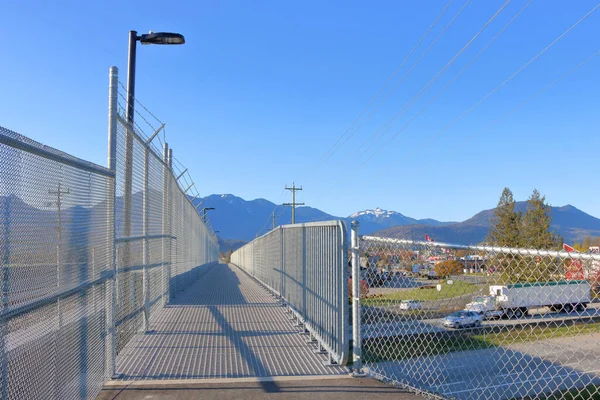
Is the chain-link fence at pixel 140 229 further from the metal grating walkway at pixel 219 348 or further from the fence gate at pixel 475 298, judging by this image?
the fence gate at pixel 475 298

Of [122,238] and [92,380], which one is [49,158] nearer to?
[92,380]

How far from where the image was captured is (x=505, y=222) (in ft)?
161

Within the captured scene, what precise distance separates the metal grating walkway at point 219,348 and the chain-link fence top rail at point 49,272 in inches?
41.5

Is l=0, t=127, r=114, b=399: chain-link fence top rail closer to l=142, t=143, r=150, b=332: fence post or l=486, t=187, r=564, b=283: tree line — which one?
l=142, t=143, r=150, b=332: fence post

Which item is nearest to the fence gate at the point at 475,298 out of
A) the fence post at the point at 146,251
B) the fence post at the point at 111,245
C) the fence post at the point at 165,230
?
the fence post at the point at 111,245

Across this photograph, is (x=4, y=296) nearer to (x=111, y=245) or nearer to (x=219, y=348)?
(x=111, y=245)

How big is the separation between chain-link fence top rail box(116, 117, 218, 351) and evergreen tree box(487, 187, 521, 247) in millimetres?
38624

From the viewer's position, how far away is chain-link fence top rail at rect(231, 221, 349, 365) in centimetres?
547

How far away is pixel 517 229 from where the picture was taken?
4722 centimetres

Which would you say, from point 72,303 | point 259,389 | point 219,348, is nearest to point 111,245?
point 72,303

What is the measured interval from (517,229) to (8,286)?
49276mm

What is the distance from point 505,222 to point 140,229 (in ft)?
154

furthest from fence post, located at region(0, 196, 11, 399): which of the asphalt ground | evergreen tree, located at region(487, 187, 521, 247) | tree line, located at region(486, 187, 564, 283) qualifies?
evergreen tree, located at region(487, 187, 521, 247)

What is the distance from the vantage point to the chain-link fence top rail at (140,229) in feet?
20.2
